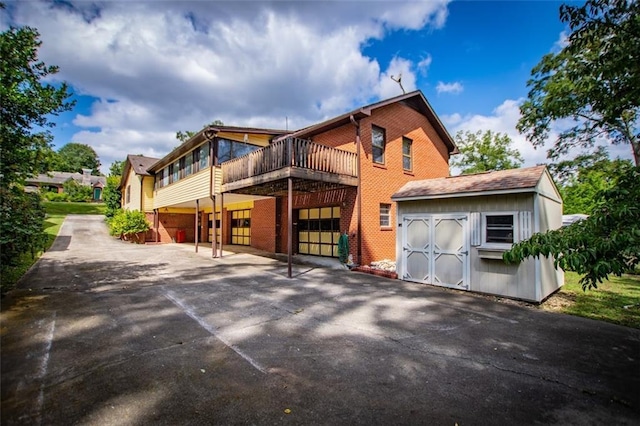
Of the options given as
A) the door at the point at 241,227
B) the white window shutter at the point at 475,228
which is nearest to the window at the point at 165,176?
the door at the point at 241,227

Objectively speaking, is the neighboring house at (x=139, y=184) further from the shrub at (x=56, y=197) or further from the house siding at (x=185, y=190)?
the shrub at (x=56, y=197)

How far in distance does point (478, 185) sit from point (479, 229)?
124cm

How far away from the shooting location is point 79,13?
24.7 feet

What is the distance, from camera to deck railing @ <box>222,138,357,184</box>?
31.9 feet

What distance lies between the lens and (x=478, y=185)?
26.6 ft

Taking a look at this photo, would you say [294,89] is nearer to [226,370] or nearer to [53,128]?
[53,128]

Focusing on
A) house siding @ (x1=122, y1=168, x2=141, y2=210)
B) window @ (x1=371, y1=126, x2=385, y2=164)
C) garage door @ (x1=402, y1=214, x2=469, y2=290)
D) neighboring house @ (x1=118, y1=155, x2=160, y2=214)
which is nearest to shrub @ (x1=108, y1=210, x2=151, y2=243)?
neighboring house @ (x1=118, y1=155, x2=160, y2=214)

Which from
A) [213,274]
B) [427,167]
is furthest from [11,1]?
[427,167]

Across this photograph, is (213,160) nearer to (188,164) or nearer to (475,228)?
(188,164)

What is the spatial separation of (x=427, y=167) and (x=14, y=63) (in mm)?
15946

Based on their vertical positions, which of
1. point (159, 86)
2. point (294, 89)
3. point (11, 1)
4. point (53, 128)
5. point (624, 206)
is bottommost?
point (624, 206)

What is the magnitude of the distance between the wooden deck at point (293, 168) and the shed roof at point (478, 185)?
2.52 m

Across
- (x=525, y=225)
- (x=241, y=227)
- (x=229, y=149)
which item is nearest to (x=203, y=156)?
(x=229, y=149)

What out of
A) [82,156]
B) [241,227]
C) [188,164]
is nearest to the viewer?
[188,164]
